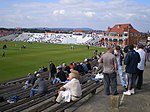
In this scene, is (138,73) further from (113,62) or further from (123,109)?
(123,109)

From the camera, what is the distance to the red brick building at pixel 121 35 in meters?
93.9

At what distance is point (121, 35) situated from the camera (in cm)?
9712

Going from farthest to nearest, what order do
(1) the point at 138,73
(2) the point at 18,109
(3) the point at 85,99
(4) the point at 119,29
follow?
(4) the point at 119,29, (1) the point at 138,73, (3) the point at 85,99, (2) the point at 18,109

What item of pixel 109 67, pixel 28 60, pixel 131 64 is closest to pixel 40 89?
pixel 109 67

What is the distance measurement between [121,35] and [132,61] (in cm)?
8925

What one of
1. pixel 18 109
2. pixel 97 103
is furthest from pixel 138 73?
pixel 18 109

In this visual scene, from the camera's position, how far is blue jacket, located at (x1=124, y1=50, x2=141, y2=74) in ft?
30.1

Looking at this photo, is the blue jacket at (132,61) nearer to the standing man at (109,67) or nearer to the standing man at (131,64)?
the standing man at (131,64)

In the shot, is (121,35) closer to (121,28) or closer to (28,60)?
(121,28)

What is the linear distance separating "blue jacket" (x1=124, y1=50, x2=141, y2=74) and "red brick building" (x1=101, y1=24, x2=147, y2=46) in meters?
83.7

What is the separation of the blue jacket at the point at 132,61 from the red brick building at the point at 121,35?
8371cm

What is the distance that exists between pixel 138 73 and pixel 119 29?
93.0 m

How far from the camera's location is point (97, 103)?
8.45 metres

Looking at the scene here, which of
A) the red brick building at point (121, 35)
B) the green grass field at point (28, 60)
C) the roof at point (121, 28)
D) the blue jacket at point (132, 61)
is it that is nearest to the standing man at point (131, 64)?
the blue jacket at point (132, 61)
